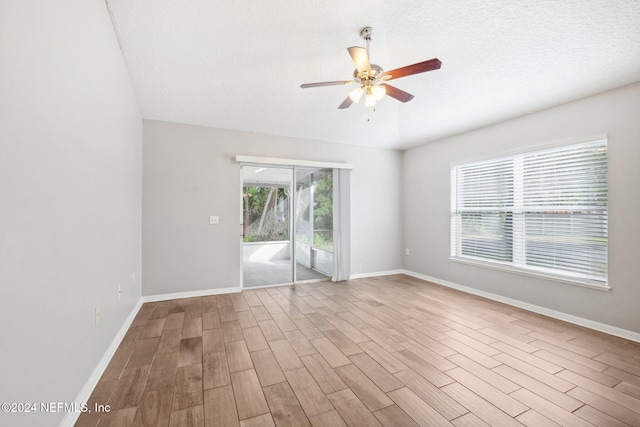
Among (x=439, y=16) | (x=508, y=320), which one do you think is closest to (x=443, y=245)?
(x=508, y=320)

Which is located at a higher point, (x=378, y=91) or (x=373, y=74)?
(x=373, y=74)

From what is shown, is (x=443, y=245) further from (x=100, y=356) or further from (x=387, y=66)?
(x=100, y=356)

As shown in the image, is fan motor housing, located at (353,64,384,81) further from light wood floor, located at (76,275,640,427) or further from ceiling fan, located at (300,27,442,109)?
light wood floor, located at (76,275,640,427)

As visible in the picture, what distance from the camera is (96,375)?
192cm

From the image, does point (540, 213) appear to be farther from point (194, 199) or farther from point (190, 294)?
point (190, 294)

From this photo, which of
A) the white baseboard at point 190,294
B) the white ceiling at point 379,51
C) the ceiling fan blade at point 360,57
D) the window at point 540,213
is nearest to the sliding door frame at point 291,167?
the white baseboard at point 190,294

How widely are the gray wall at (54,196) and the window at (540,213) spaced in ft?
14.8

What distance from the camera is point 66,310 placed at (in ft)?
4.70

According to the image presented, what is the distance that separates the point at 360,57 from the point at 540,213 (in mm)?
3102

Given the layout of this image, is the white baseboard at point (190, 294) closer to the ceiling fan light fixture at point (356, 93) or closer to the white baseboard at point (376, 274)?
the white baseboard at point (376, 274)

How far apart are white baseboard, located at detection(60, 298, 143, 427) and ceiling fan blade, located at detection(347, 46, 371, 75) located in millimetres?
2756

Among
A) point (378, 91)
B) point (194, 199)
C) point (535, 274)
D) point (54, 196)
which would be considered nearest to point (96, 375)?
point (54, 196)

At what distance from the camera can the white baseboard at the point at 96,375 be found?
1.50 metres

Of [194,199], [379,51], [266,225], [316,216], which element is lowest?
[266,225]
